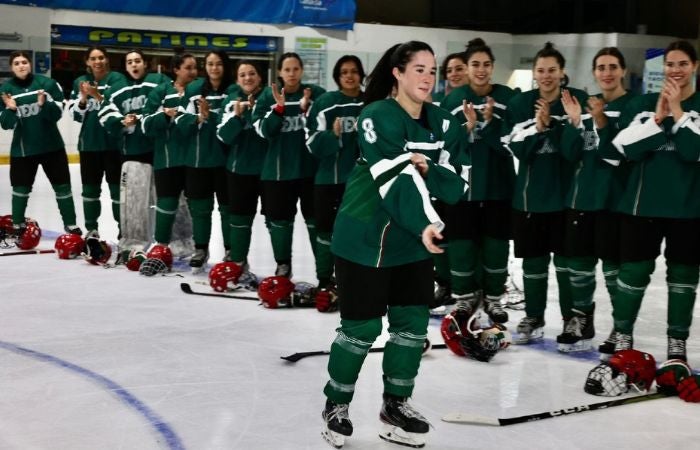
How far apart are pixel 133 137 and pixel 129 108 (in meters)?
0.20

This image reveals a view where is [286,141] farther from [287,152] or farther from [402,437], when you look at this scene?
[402,437]

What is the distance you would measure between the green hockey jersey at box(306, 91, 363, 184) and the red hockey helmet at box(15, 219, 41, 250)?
2.75 metres

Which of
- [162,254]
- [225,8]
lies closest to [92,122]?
[162,254]

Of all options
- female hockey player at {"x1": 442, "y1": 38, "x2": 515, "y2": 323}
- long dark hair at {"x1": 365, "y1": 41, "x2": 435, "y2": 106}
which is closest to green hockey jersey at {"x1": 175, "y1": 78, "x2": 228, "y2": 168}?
female hockey player at {"x1": 442, "y1": 38, "x2": 515, "y2": 323}

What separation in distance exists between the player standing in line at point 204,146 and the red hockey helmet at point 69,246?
0.86 meters

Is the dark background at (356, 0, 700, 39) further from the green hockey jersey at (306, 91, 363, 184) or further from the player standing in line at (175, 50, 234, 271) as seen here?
the green hockey jersey at (306, 91, 363, 184)

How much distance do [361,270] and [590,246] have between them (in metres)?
1.75

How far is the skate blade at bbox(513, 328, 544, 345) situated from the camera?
16.1ft

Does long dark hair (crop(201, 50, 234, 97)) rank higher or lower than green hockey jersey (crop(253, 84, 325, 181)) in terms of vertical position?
higher

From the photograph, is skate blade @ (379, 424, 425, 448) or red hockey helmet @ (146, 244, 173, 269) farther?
red hockey helmet @ (146, 244, 173, 269)

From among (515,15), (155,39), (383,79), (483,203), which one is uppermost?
(515,15)

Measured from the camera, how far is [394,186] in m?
3.15

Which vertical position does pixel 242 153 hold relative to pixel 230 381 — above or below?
above

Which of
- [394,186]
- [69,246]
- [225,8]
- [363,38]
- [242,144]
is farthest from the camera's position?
[363,38]
